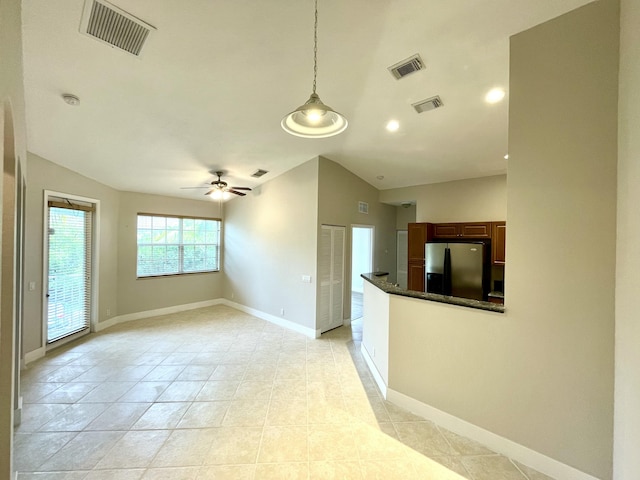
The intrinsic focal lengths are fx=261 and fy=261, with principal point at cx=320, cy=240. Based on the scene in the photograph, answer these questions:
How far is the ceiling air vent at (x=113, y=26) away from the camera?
1765 millimetres

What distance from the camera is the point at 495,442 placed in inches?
83.2

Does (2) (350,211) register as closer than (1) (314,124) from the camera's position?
No

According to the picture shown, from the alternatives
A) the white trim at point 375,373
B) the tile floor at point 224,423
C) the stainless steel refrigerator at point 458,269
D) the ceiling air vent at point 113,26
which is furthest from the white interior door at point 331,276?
the ceiling air vent at point 113,26

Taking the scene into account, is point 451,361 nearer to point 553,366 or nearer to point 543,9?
point 553,366

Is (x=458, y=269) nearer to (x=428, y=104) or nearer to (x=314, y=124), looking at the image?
(x=428, y=104)

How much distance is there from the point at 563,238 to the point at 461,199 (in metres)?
3.53

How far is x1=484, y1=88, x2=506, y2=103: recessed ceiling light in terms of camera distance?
2730 millimetres

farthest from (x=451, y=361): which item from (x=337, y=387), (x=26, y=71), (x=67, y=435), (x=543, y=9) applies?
(x=26, y=71)

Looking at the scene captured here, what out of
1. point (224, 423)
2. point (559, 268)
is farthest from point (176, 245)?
point (559, 268)

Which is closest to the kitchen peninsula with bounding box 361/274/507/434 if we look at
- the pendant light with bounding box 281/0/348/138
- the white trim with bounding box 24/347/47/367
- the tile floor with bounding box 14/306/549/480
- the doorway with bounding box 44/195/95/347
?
the tile floor with bounding box 14/306/549/480

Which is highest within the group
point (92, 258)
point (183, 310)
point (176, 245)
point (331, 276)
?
point (176, 245)

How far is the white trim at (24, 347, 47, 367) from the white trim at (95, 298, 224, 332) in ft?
3.30

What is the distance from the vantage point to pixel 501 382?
210cm

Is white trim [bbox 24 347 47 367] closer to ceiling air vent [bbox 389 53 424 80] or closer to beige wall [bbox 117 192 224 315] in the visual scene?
beige wall [bbox 117 192 224 315]
